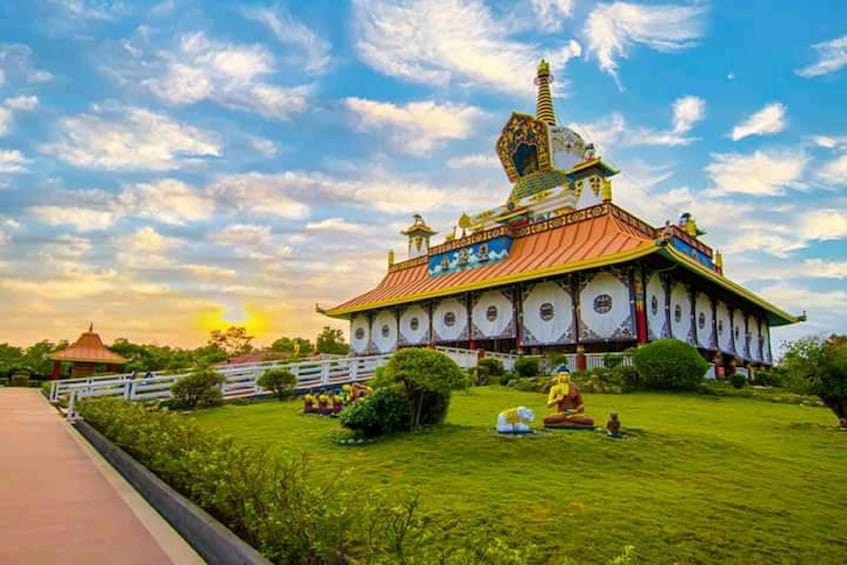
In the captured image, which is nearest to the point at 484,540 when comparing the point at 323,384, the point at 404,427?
the point at 404,427

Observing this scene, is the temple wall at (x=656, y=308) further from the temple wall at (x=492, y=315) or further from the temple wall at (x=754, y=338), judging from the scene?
the temple wall at (x=754, y=338)

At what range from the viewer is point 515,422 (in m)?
7.29

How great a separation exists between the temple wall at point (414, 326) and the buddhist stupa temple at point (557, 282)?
6cm

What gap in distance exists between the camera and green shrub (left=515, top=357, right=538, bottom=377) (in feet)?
60.5

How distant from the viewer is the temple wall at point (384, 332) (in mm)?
30391

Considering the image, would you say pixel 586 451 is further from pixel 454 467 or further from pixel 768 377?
pixel 768 377

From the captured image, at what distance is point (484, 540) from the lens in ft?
11.4


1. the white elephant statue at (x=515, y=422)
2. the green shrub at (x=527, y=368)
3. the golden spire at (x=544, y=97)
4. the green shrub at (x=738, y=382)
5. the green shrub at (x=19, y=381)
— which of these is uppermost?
the golden spire at (x=544, y=97)

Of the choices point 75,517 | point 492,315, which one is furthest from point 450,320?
point 75,517

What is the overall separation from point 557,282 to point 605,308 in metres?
2.44

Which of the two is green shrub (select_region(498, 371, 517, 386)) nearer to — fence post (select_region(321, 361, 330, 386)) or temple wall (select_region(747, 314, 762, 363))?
fence post (select_region(321, 361, 330, 386))

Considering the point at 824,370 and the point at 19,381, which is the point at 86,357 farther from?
the point at 824,370

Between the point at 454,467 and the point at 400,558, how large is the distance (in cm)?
346

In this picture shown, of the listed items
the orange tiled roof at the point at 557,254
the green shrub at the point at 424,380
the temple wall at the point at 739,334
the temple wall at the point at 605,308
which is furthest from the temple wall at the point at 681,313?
the green shrub at the point at 424,380
